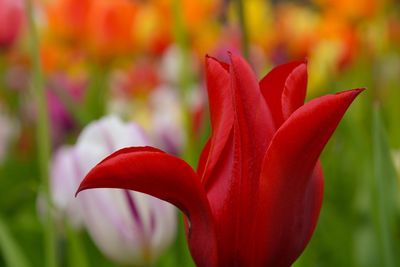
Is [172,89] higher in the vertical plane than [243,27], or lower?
lower

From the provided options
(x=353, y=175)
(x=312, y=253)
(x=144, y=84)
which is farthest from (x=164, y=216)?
(x=144, y=84)

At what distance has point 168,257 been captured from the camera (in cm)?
94

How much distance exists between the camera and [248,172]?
0.48 metres

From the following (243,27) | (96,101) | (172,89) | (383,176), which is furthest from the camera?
(172,89)

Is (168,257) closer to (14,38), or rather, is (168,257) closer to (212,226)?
(212,226)

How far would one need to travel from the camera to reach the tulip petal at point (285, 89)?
0.49 meters

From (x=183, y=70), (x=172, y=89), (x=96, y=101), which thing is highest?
(x=183, y=70)

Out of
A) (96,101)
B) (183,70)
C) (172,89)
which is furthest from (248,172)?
(172,89)

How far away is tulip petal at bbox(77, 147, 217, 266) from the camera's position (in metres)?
0.44

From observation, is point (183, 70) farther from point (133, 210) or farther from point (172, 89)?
point (172, 89)

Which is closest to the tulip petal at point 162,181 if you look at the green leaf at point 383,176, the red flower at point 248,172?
the red flower at point 248,172

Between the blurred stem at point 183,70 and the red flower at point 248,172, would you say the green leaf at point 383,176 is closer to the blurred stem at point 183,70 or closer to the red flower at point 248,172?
the red flower at point 248,172

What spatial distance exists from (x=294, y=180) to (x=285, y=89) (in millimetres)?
54

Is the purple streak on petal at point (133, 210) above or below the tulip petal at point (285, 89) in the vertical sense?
below
